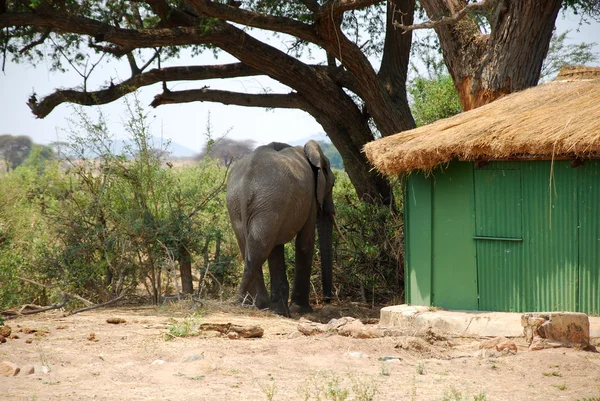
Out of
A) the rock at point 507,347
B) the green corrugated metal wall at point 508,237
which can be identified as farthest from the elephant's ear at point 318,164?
the rock at point 507,347

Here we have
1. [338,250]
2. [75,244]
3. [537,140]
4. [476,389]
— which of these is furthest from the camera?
[338,250]

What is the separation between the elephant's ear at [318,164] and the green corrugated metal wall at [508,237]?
7.45 ft

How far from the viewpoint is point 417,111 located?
1631cm

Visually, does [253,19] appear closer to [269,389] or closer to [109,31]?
[109,31]

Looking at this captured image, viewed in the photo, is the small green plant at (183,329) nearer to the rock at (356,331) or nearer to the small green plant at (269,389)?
the rock at (356,331)

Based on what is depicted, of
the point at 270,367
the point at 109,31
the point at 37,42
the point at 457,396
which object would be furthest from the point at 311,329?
the point at 37,42

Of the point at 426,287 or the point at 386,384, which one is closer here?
the point at 386,384

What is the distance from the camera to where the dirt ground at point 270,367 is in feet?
18.0

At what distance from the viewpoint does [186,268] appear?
448 inches

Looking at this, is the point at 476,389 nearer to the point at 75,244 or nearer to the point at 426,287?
the point at 426,287

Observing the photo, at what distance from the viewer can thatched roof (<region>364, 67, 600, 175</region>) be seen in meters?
7.75

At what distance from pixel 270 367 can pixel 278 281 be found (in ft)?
14.6

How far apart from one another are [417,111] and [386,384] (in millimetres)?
11225

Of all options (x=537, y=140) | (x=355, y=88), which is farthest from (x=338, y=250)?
(x=537, y=140)
